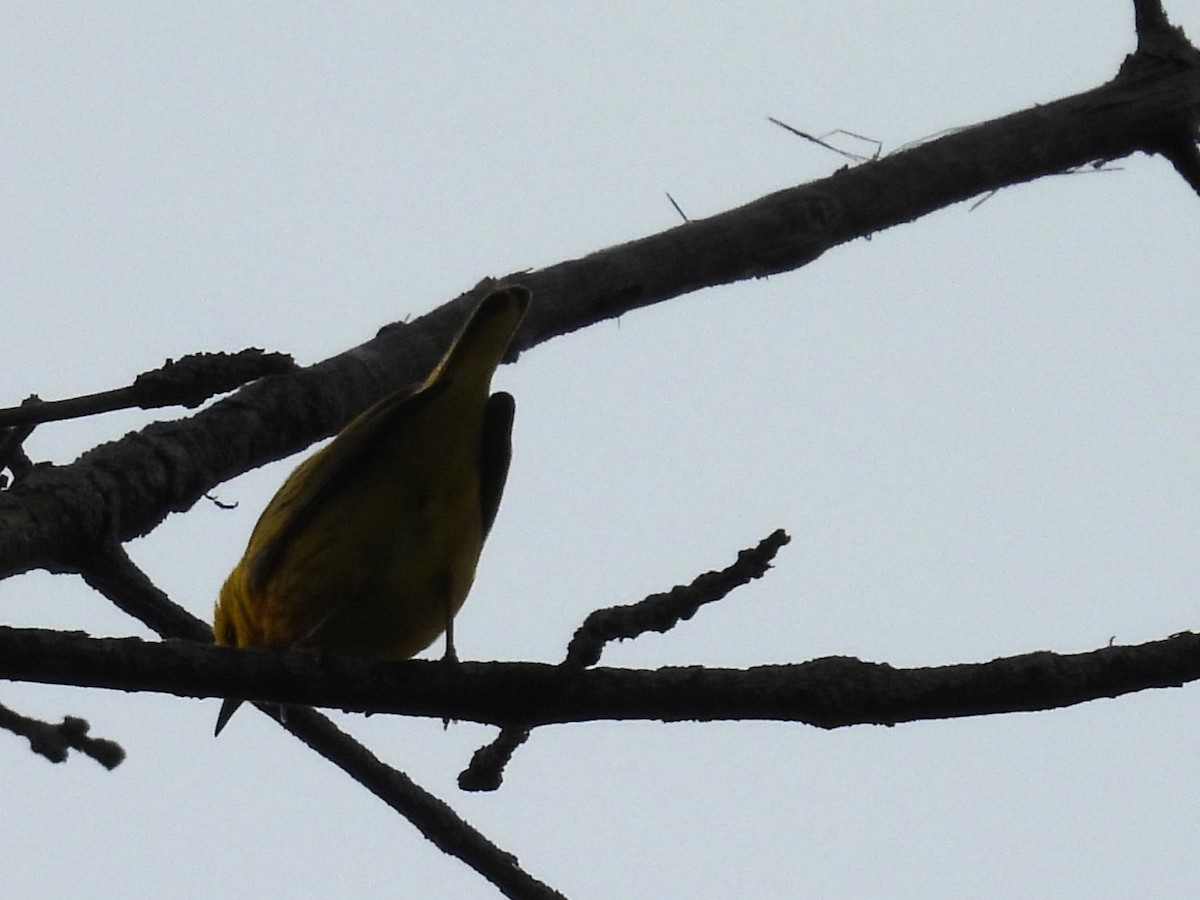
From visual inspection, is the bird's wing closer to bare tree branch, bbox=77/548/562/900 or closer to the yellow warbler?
the yellow warbler

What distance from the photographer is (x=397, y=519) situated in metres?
4.19

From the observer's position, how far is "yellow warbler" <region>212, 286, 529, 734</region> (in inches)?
162

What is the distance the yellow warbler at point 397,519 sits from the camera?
162 inches

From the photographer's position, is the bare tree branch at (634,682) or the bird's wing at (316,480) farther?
the bird's wing at (316,480)

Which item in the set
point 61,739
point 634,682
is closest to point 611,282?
point 634,682

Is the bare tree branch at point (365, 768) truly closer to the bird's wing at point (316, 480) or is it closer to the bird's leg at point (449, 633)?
the bird's leg at point (449, 633)

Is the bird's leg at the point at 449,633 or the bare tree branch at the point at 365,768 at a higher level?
the bird's leg at the point at 449,633

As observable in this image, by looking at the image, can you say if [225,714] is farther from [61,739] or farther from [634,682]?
[634,682]

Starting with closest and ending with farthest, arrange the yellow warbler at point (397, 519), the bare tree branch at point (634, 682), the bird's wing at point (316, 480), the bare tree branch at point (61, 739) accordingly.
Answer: the bare tree branch at point (634, 682) → the bare tree branch at point (61, 739) → the bird's wing at point (316, 480) → the yellow warbler at point (397, 519)

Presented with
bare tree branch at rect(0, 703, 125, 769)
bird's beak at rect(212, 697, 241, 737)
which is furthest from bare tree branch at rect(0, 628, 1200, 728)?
bird's beak at rect(212, 697, 241, 737)

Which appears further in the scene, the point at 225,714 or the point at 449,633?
the point at 225,714

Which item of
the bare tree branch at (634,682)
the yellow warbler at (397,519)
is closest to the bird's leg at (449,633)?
the yellow warbler at (397,519)

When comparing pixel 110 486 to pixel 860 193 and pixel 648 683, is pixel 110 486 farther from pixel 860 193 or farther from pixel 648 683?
pixel 860 193

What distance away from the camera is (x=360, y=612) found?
425 cm
